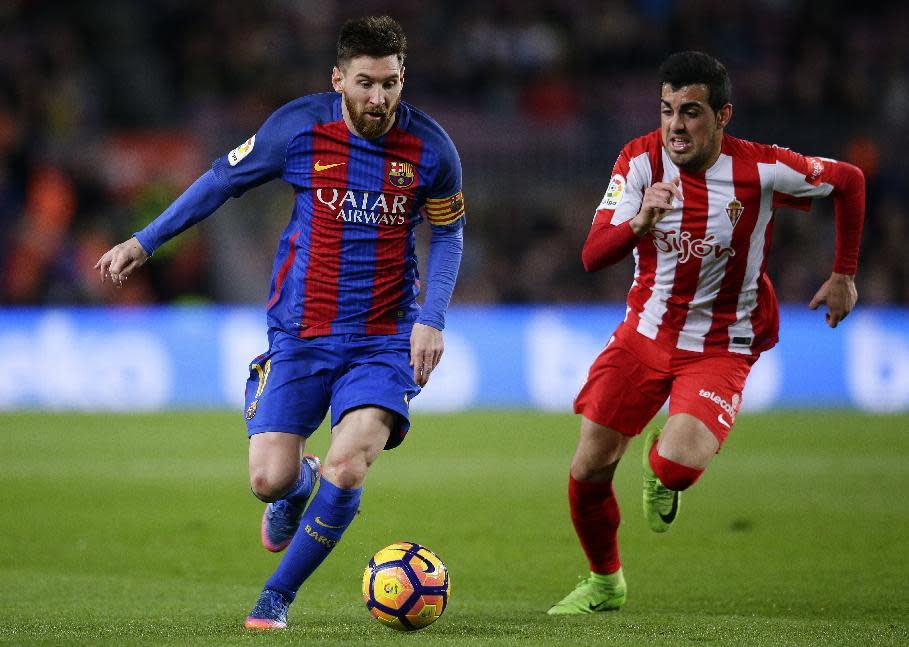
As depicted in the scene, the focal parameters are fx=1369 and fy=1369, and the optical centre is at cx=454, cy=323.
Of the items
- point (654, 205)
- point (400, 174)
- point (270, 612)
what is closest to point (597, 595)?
point (270, 612)

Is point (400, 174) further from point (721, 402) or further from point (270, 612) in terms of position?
point (270, 612)

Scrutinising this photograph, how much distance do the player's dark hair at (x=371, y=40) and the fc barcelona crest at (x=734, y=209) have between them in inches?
60.3

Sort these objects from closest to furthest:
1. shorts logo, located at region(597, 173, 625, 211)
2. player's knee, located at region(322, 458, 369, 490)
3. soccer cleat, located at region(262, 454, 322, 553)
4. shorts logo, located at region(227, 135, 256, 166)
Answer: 1. player's knee, located at region(322, 458, 369, 490)
2. shorts logo, located at region(227, 135, 256, 166)
3. shorts logo, located at region(597, 173, 625, 211)
4. soccer cleat, located at region(262, 454, 322, 553)

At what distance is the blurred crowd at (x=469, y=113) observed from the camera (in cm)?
1636

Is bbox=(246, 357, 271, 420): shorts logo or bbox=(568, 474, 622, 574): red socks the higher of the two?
bbox=(246, 357, 271, 420): shorts logo

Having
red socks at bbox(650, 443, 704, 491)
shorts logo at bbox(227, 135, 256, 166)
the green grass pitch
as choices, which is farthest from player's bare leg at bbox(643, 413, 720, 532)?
shorts logo at bbox(227, 135, 256, 166)

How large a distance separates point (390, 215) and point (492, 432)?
309 inches

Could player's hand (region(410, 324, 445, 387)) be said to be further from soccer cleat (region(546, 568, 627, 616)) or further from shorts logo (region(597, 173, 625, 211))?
soccer cleat (region(546, 568, 627, 616))

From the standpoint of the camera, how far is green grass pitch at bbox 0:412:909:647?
521 centimetres

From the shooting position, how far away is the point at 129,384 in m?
14.7

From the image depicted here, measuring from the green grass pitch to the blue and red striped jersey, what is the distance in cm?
126

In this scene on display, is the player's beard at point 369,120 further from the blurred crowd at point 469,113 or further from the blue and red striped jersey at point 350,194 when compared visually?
the blurred crowd at point 469,113

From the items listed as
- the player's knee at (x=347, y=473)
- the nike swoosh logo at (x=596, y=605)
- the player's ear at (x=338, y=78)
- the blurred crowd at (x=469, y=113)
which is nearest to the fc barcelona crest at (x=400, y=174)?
the player's ear at (x=338, y=78)

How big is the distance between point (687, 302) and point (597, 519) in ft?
3.32
